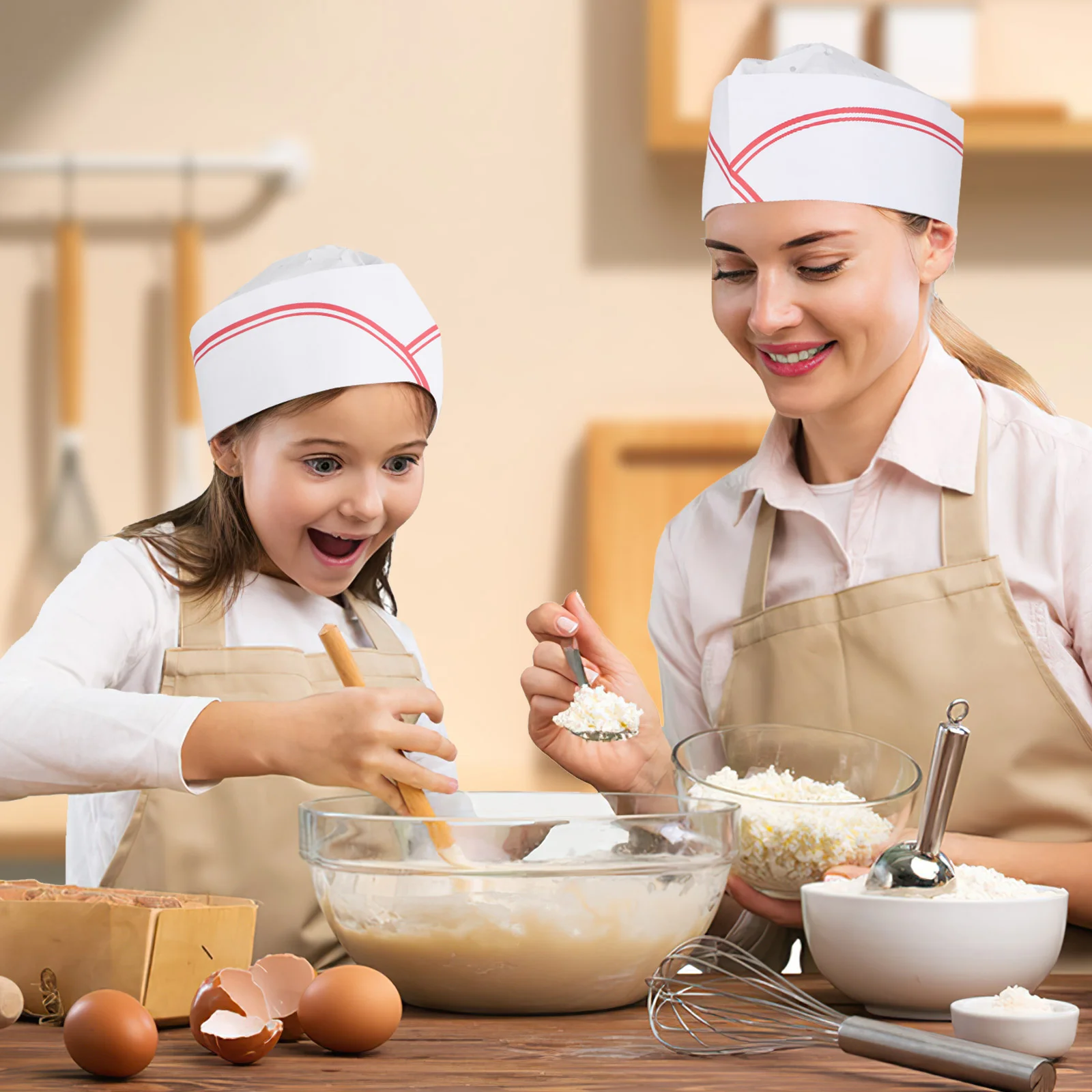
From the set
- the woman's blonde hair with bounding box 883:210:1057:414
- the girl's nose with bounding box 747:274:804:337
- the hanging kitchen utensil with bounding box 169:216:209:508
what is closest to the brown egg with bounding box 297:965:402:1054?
the girl's nose with bounding box 747:274:804:337

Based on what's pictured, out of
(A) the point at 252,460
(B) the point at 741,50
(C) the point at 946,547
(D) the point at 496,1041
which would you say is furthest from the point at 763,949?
(B) the point at 741,50

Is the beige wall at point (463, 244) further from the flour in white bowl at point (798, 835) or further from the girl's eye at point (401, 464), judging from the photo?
the flour in white bowl at point (798, 835)

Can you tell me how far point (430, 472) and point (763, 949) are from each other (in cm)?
132

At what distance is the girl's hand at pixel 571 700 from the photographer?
1102mm

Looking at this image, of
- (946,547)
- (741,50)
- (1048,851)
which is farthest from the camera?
(741,50)

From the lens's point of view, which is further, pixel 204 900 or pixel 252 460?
pixel 252 460

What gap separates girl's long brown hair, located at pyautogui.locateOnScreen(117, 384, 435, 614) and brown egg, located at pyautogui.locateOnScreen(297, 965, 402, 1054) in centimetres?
55

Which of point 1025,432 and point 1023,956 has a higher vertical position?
point 1025,432

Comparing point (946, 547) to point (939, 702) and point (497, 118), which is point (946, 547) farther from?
point (497, 118)

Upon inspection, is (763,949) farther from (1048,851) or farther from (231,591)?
(231,591)

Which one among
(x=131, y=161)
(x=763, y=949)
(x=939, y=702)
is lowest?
(x=763, y=949)

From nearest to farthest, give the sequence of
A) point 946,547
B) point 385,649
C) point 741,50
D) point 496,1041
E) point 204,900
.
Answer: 1. point 496,1041
2. point 204,900
3. point 946,547
4. point 385,649
5. point 741,50

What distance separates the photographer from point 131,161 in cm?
230

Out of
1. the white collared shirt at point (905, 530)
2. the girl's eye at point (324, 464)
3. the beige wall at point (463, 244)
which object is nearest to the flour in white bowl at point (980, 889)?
the white collared shirt at point (905, 530)
